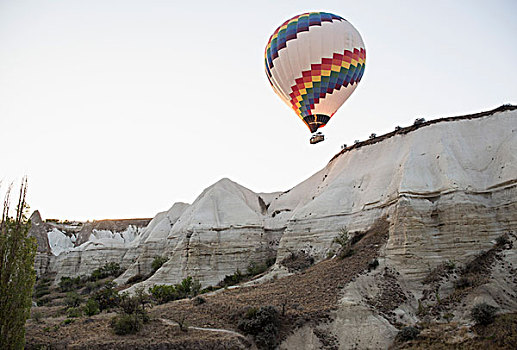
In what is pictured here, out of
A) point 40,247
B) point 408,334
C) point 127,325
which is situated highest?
point 40,247

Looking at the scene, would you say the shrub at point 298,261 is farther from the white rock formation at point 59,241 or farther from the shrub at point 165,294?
the white rock formation at point 59,241

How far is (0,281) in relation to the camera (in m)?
10.4

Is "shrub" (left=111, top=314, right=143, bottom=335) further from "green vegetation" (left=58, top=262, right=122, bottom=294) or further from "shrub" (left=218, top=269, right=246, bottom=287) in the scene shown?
"green vegetation" (left=58, top=262, right=122, bottom=294)

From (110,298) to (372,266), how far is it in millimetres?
14981

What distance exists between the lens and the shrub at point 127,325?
16.1 meters

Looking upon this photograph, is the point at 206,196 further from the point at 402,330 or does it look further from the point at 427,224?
the point at 402,330

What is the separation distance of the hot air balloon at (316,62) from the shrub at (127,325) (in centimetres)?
1525

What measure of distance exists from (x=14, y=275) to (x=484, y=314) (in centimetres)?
1578

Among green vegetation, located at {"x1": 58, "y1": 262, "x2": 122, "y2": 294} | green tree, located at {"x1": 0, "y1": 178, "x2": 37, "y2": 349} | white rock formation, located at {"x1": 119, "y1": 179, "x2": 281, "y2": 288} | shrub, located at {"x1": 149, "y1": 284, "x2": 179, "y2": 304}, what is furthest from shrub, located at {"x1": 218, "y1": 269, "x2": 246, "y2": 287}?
green tree, located at {"x1": 0, "y1": 178, "x2": 37, "y2": 349}

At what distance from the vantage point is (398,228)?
2247 centimetres

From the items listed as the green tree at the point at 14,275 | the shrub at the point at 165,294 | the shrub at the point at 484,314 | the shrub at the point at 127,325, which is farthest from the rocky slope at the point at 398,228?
the green tree at the point at 14,275

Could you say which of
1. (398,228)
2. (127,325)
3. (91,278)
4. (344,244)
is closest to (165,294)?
(127,325)

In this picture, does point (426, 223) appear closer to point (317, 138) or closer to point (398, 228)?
point (398, 228)

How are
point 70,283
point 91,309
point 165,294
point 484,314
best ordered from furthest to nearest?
point 70,283 < point 165,294 < point 91,309 < point 484,314
